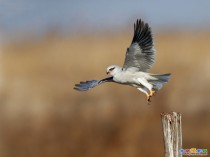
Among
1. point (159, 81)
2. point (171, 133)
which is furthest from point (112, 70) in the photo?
point (171, 133)

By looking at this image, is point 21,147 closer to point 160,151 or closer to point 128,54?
point 160,151

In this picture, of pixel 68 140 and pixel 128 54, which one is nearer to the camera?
pixel 128 54

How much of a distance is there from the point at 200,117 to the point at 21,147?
5674 mm

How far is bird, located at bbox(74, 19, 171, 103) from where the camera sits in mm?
A: 12258

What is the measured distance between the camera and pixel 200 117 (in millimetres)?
21406

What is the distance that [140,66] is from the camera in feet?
41.2

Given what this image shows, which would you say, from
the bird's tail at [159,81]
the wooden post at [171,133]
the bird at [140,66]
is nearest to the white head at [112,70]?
the bird at [140,66]

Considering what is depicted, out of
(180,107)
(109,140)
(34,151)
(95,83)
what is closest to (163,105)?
(180,107)

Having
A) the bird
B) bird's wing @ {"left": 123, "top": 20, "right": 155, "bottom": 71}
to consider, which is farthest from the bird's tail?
bird's wing @ {"left": 123, "top": 20, "right": 155, "bottom": 71}

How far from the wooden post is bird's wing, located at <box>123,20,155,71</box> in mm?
1675

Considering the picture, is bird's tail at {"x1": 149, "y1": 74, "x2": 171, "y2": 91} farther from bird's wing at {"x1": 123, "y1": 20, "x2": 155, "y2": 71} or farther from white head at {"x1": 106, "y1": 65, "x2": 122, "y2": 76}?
white head at {"x1": 106, "y1": 65, "x2": 122, "y2": 76}

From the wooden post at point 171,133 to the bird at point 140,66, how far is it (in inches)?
48.3

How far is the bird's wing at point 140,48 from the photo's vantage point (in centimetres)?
1242

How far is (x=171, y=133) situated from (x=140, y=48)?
199 centimetres
